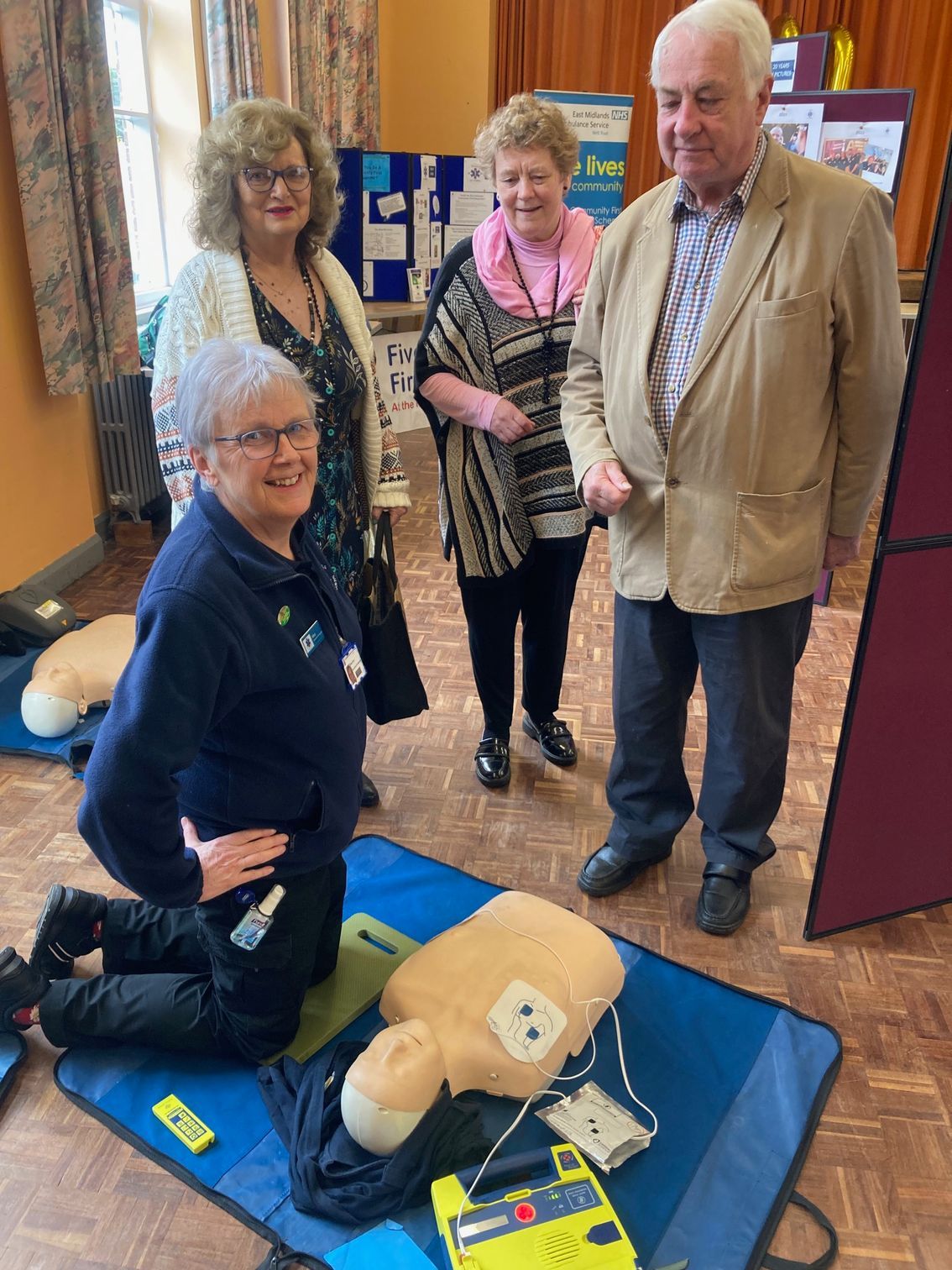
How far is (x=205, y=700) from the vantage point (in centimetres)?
122

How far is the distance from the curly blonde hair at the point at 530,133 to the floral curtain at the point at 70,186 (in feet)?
5.90

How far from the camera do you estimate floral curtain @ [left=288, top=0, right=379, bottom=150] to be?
15.9ft

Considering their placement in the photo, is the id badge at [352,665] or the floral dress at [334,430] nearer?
the id badge at [352,665]

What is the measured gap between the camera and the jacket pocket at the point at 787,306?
4.81ft

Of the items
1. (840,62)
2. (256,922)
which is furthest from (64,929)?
(840,62)

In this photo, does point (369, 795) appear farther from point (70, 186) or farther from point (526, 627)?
point (70, 186)

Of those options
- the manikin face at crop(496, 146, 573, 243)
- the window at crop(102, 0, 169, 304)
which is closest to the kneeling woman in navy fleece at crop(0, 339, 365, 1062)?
the manikin face at crop(496, 146, 573, 243)

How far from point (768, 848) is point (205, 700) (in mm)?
1270

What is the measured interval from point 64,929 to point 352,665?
75 cm

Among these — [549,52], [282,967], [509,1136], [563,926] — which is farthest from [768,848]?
[549,52]

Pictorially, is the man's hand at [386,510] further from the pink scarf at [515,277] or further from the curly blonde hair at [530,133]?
the curly blonde hair at [530,133]

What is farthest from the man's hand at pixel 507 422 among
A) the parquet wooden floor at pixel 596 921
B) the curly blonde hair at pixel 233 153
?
the parquet wooden floor at pixel 596 921

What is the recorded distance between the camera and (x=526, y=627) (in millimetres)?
2359

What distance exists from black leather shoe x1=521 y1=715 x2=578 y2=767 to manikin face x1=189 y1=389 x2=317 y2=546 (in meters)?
1.30
